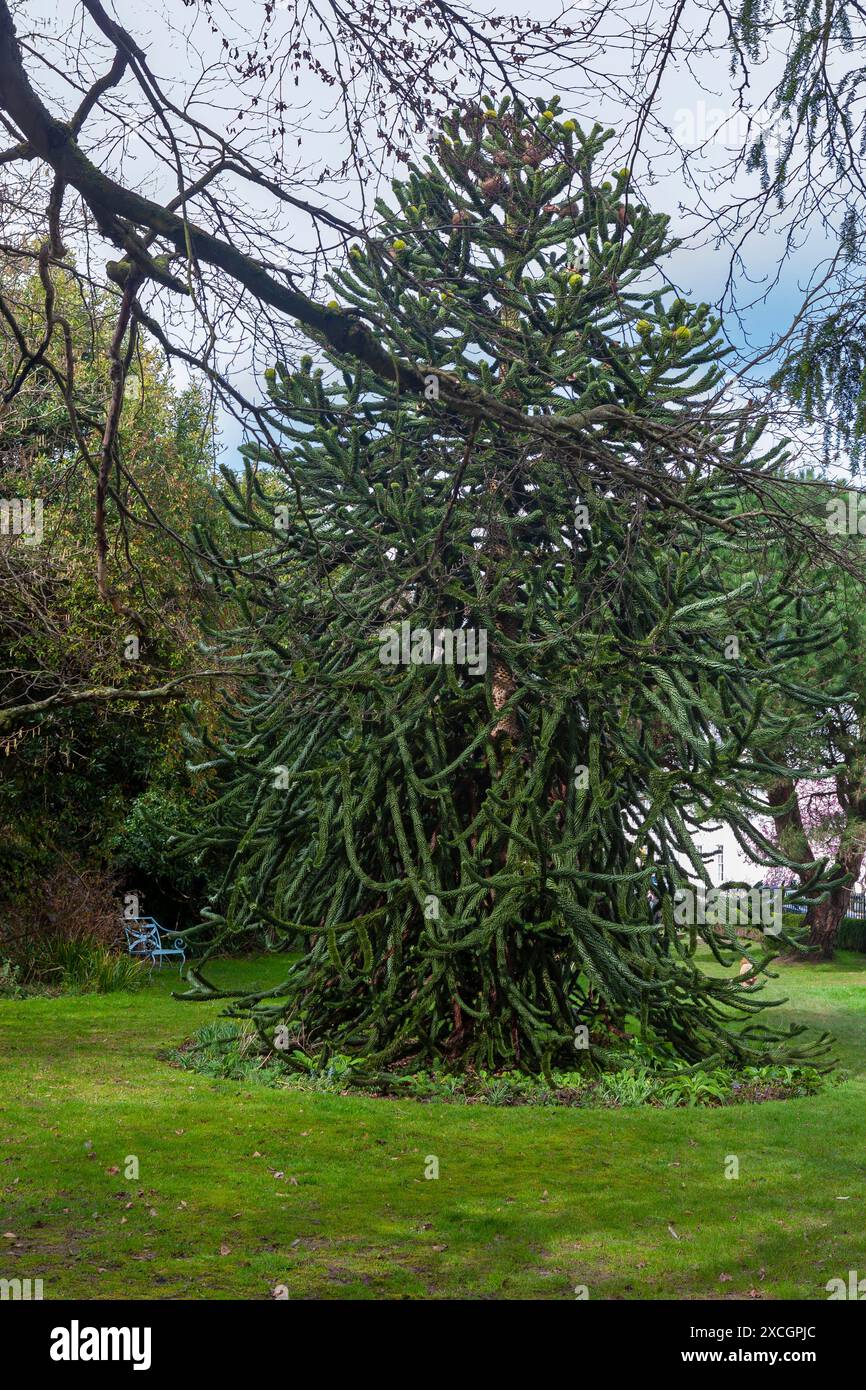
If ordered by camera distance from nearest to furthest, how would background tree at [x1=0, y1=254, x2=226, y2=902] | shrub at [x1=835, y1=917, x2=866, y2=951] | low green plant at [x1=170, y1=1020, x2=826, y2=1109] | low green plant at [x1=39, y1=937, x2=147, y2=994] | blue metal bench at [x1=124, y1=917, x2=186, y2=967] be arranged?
1. low green plant at [x1=170, y1=1020, x2=826, y2=1109]
2. background tree at [x1=0, y1=254, x2=226, y2=902]
3. low green plant at [x1=39, y1=937, x2=147, y2=994]
4. blue metal bench at [x1=124, y1=917, x2=186, y2=967]
5. shrub at [x1=835, y1=917, x2=866, y2=951]

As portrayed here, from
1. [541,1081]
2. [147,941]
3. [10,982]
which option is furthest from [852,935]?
[541,1081]

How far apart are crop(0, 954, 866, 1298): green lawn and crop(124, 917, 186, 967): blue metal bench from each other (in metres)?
7.87

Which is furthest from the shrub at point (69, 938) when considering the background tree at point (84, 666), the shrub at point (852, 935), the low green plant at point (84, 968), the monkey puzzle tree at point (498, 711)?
the shrub at point (852, 935)

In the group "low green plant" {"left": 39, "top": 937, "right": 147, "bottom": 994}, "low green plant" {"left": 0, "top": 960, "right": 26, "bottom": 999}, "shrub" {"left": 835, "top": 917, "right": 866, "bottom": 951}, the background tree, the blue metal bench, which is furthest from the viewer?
"shrub" {"left": 835, "top": 917, "right": 866, "bottom": 951}

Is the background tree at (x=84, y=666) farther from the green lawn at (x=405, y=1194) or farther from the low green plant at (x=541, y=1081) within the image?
the green lawn at (x=405, y=1194)

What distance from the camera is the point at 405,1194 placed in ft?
22.7

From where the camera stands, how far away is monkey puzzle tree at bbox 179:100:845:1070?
961cm

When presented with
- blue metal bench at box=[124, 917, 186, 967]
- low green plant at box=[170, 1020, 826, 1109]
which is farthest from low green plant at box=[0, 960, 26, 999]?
low green plant at box=[170, 1020, 826, 1109]

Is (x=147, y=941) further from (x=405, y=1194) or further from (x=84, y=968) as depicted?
(x=405, y=1194)

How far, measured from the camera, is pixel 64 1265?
18.4ft

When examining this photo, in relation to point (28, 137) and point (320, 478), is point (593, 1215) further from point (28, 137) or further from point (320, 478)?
point (320, 478)

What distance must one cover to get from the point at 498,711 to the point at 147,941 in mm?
10585

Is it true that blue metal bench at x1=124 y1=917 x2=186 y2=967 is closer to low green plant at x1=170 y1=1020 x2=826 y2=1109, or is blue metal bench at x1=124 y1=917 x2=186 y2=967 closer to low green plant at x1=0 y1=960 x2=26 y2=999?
low green plant at x1=0 y1=960 x2=26 y2=999
